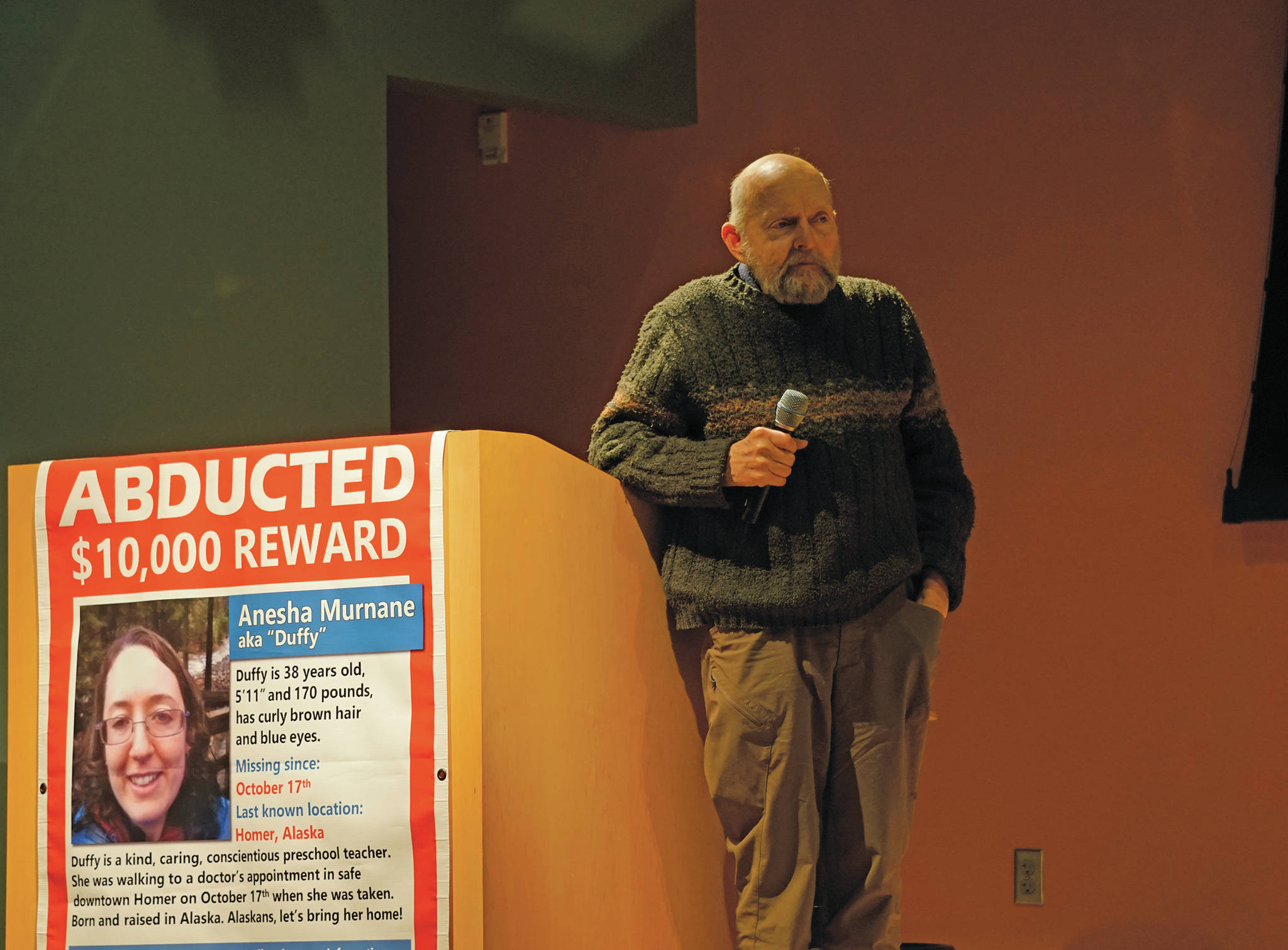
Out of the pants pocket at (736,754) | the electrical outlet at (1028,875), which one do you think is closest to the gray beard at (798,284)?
the pants pocket at (736,754)

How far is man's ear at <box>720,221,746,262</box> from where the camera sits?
6.97ft

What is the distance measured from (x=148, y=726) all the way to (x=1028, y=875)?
7.56ft

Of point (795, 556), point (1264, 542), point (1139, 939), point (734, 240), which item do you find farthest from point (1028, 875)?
point (734, 240)

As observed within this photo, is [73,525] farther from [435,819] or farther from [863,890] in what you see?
[863,890]

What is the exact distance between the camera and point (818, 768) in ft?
6.69

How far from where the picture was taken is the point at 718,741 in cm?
204

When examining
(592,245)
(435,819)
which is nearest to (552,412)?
(592,245)

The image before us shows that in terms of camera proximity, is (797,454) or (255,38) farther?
(255,38)

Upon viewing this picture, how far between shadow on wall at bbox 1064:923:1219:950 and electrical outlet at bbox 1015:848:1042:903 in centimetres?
14

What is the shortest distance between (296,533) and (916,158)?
7.40 feet

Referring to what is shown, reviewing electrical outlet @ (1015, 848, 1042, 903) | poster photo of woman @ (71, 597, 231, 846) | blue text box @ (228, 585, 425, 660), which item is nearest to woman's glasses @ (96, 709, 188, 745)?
poster photo of woman @ (71, 597, 231, 846)

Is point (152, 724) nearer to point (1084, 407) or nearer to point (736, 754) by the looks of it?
point (736, 754)

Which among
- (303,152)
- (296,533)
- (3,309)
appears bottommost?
(296,533)

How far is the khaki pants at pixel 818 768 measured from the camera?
199 centimetres
